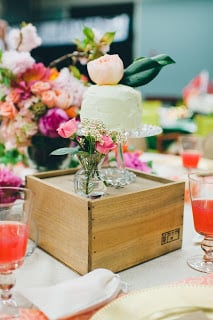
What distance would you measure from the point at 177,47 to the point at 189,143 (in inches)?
237

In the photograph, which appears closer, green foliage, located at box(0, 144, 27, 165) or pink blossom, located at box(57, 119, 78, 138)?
pink blossom, located at box(57, 119, 78, 138)

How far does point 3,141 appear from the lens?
1471mm

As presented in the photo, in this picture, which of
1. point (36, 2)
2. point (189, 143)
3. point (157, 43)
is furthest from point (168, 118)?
point (36, 2)

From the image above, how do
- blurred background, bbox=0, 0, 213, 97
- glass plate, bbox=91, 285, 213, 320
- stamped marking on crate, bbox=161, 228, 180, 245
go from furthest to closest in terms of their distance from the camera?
1. blurred background, bbox=0, 0, 213, 97
2. stamped marking on crate, bbox=161, 228, 180, 245
3. glass plate, bbox=91, 285, 213, 320

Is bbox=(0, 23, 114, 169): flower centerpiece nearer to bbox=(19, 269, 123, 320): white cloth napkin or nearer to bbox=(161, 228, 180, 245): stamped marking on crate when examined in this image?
bbox=(161, 228, 180, 245): stamped marking on crate

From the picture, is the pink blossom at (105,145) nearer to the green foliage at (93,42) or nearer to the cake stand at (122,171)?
the cake stand at (122,171)

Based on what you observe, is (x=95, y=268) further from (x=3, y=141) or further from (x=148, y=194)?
(x=3, y=141)

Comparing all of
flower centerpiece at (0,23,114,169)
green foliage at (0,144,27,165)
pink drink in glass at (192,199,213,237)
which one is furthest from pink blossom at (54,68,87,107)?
pink drink in glass at (192,199,213,237)

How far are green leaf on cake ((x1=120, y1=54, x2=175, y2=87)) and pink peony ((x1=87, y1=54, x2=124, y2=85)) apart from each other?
61 mm

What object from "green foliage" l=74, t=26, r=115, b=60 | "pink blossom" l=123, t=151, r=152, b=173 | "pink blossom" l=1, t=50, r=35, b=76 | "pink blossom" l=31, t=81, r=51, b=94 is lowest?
"pink blossom" l=123, t=151, r=152, b=173

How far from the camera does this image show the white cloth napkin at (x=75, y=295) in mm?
758

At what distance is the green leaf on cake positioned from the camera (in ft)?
3.87

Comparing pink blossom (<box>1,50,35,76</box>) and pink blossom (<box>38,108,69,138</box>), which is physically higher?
pink blossom (<box>1,50,35,76</box>)

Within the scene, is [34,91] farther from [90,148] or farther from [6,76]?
[90,148]
